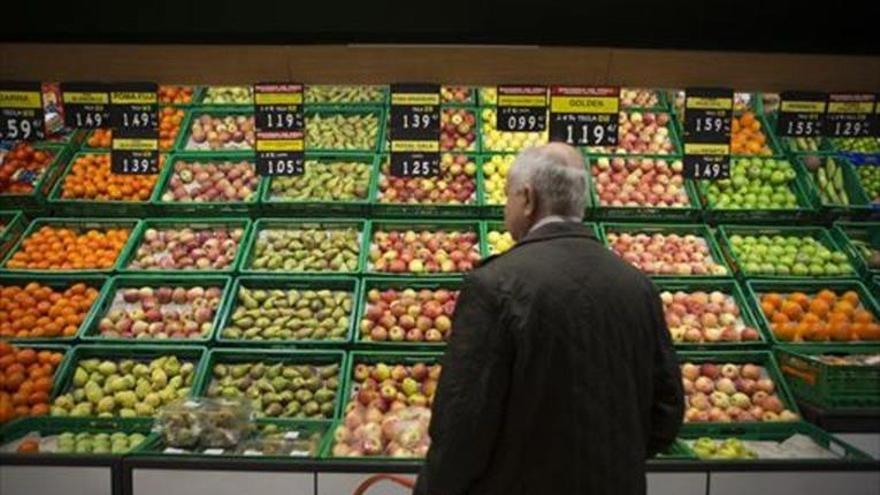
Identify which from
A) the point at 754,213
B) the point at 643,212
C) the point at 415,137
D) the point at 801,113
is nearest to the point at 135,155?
the point at 415,137

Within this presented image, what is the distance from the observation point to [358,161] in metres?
6.32

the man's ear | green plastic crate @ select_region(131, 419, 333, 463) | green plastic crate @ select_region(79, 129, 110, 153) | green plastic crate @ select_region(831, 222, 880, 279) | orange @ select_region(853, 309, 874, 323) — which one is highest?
green plastic crate @ select_region(79, 129, 110, 153)

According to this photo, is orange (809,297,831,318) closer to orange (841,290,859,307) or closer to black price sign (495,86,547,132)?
orange (841,290,859,307)

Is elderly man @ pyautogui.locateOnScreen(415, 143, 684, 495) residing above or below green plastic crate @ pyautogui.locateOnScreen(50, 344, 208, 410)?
above

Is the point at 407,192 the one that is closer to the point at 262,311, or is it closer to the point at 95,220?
the point at 262,311

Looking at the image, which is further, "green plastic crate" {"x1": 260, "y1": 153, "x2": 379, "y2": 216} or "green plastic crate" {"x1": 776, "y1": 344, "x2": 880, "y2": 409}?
"green plastic crate" {"x1": 260, "y1": 153, "x2": 379, "y2": 216}

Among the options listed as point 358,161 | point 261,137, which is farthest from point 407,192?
point 261,137

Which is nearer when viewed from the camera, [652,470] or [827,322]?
[652,470]

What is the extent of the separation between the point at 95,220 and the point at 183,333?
1310mm

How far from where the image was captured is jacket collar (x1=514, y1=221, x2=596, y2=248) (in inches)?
102

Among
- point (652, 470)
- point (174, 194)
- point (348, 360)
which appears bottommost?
point (652, 470)

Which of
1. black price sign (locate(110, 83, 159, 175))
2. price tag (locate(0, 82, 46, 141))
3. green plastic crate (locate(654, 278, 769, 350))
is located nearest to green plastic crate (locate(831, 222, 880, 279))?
green plastic crate (locate(654, 278, 769, 350))

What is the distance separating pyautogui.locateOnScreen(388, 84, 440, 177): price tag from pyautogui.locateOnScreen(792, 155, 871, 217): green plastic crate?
2785 millimetres

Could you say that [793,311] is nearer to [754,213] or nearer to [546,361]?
[754,213]
